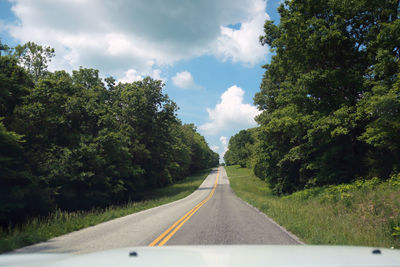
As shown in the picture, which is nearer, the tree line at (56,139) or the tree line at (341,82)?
the tree line at (341,82)

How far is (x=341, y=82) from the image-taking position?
56.1 feet

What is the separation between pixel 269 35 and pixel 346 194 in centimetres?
1389

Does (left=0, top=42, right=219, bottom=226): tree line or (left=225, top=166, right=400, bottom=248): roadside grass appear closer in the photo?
(left=225, top=166, right=400, bottom=248): roadside grass

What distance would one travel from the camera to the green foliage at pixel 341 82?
1452 centimetres

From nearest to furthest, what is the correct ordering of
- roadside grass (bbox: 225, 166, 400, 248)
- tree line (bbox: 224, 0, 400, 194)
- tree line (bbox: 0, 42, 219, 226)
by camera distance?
roadside grass (bbox: 225, 166, 400, 248) < tree line (bbox: 224, 0, 400, 194) < tree line (bbox: 0, 42, 219, 226)

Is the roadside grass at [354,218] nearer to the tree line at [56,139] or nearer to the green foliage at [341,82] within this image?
the green foliage at [341,82]

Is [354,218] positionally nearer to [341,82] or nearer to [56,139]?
[341,82]

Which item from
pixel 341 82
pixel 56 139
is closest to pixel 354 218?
pixel 341 82

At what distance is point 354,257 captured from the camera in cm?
234

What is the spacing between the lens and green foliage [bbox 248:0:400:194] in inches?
571

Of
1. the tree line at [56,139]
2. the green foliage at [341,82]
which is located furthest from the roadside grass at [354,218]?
the tree line at [56,139]

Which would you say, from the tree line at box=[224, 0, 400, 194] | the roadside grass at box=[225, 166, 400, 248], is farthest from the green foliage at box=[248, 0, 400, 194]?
the roadside grass at box=[225, 166, 400, 248]

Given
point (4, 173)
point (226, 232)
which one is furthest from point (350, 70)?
point (4, 173)

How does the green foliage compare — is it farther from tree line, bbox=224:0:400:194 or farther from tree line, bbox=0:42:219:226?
tree line, bbox=0:42:219:226
